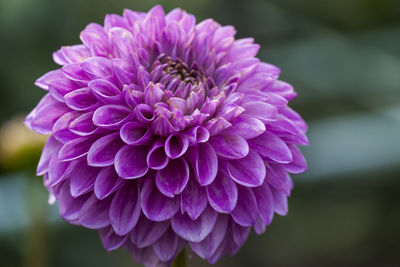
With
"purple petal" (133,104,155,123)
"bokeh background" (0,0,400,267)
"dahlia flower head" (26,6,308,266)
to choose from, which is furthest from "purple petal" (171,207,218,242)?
"bokeh background" (0,0,400,267)

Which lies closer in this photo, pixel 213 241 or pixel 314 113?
pixel 213 241

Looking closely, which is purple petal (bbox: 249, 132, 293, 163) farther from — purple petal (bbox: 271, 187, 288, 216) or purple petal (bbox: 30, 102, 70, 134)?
purple petal (bbox: 30, 102, 70, 134)

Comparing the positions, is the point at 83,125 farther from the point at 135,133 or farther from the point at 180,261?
the point at 180,261

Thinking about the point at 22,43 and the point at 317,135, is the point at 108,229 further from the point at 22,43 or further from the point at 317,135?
the point at 22,43

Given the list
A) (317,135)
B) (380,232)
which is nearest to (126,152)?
(317,135)

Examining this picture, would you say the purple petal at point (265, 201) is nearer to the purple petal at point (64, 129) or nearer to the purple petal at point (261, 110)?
the purple petal at point (261, 110)

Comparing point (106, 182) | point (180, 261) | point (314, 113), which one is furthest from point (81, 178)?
point (314, 113)

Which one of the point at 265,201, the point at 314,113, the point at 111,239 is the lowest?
the point at 111,239

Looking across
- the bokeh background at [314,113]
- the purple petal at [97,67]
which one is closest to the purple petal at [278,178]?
the purple petal at [97,67]
